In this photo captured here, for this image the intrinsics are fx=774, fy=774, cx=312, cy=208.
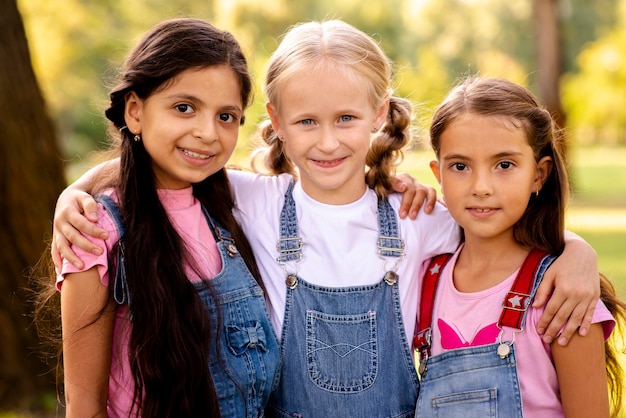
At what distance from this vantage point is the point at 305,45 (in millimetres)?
2377

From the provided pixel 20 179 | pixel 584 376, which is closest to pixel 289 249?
pixel 584 376

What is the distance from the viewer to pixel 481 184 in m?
2.22

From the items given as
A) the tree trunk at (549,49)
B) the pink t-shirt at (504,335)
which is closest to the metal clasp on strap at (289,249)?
the pink t-shirt at (504,335)

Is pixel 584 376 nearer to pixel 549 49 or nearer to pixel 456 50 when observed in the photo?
pixel 549 49

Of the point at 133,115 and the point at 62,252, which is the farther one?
the point at 133,115

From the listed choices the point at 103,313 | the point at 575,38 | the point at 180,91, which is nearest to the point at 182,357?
the point at 103,313

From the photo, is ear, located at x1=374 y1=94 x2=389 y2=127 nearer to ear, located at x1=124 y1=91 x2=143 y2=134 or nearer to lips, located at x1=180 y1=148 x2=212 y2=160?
lips, located at x1=180 y1=148 x2=212 y2=160

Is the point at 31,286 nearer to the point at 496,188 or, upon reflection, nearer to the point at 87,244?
the point at 87,244

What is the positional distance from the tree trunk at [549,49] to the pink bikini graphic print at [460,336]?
11.2 m

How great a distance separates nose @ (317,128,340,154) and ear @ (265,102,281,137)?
8.0 inches

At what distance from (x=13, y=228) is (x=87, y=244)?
188 centimetres

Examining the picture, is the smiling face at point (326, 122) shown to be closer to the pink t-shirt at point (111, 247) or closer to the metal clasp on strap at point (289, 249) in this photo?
the metal clasp on strap at point (289, 249)

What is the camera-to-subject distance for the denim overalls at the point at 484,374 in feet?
7.04

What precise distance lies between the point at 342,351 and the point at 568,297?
0.66 meters
